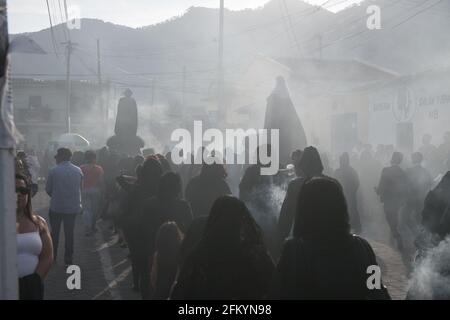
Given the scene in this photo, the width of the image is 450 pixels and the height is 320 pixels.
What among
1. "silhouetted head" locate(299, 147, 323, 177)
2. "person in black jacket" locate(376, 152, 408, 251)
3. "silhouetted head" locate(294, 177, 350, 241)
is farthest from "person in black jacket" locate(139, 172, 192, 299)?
"person in black jacket" locate(376, 152, 408, 251)

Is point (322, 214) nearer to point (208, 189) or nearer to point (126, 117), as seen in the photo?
point (208, 189)

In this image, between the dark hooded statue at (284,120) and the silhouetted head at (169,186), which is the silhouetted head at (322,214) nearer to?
the silhouetted head at (169,186)

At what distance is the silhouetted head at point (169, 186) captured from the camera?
21.6ft

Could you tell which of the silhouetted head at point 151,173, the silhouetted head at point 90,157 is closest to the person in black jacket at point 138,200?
the silhouetted head at point 151,173

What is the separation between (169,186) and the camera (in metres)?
6.57

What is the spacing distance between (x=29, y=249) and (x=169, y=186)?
185cm

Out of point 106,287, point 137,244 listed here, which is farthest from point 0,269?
point 106,287

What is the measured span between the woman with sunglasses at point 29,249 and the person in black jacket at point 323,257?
2.21 meters

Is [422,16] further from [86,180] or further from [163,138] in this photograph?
[86,180]

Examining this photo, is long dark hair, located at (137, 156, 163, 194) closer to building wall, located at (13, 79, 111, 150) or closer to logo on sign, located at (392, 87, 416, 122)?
logo on sign, located at (392, 87, 416, 122)

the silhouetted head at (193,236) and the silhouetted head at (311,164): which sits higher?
the silhouetted head at (311,164)

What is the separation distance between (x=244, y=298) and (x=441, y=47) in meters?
62.1

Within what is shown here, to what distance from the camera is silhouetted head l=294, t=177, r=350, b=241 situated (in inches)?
142

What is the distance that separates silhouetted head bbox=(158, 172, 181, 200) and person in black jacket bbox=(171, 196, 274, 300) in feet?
8.53
